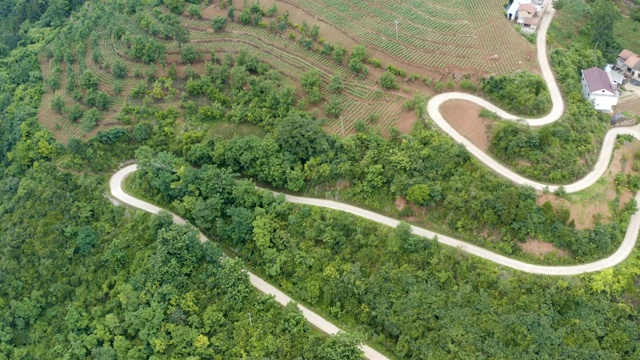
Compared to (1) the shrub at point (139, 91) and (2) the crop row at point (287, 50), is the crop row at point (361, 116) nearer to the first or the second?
(2) the crop row at point (287, 50)

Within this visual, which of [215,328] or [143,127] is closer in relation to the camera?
[215,328]

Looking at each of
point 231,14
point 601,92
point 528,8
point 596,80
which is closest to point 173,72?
point 231,14

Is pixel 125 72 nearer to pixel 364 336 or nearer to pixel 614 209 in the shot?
pixel 364 336

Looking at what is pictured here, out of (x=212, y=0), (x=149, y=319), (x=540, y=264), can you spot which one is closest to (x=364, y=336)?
(x=540, y=264)

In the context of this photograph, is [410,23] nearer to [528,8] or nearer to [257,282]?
[528,8]

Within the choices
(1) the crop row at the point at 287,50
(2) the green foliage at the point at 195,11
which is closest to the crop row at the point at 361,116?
(1) the crop row at the point at 287,50

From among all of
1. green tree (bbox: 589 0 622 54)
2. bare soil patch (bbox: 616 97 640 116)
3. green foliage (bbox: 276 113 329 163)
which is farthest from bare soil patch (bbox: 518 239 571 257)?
green tree (bbox: 589 0 622 54)
